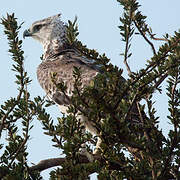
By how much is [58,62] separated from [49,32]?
1.79 metres

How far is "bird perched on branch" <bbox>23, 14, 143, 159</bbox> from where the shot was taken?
699cm

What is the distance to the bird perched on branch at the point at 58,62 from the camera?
6.99 meters

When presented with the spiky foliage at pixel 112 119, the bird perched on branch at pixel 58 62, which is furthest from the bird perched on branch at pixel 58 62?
the spiky foliage at pixel 112 119

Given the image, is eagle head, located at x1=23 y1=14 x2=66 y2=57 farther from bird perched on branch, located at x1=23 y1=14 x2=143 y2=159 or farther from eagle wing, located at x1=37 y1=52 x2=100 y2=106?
eagle wing, located at x1=37 y1=52 x2=100 y2=106

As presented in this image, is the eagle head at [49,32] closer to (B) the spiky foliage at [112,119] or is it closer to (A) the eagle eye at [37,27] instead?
(A) the eagle eye at [37,27]

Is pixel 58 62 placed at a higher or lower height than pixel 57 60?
lower

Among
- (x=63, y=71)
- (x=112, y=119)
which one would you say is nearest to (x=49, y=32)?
(x=63, y=71)

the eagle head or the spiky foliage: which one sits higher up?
the eagle head

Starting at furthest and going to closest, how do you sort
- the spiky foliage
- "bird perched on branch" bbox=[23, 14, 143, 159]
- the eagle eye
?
the eagle eye, "bird perched on branch" bbox=[23, 14, 143, 159], the spiky foliage

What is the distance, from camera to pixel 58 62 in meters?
7.98

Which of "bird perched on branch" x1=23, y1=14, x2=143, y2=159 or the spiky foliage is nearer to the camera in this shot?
the spiky foliage

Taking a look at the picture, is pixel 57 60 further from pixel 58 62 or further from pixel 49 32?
pixel 49 32

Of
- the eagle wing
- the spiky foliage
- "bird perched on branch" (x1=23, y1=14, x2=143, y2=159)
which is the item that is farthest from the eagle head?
the spiky foliage

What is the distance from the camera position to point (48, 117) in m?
4.14
